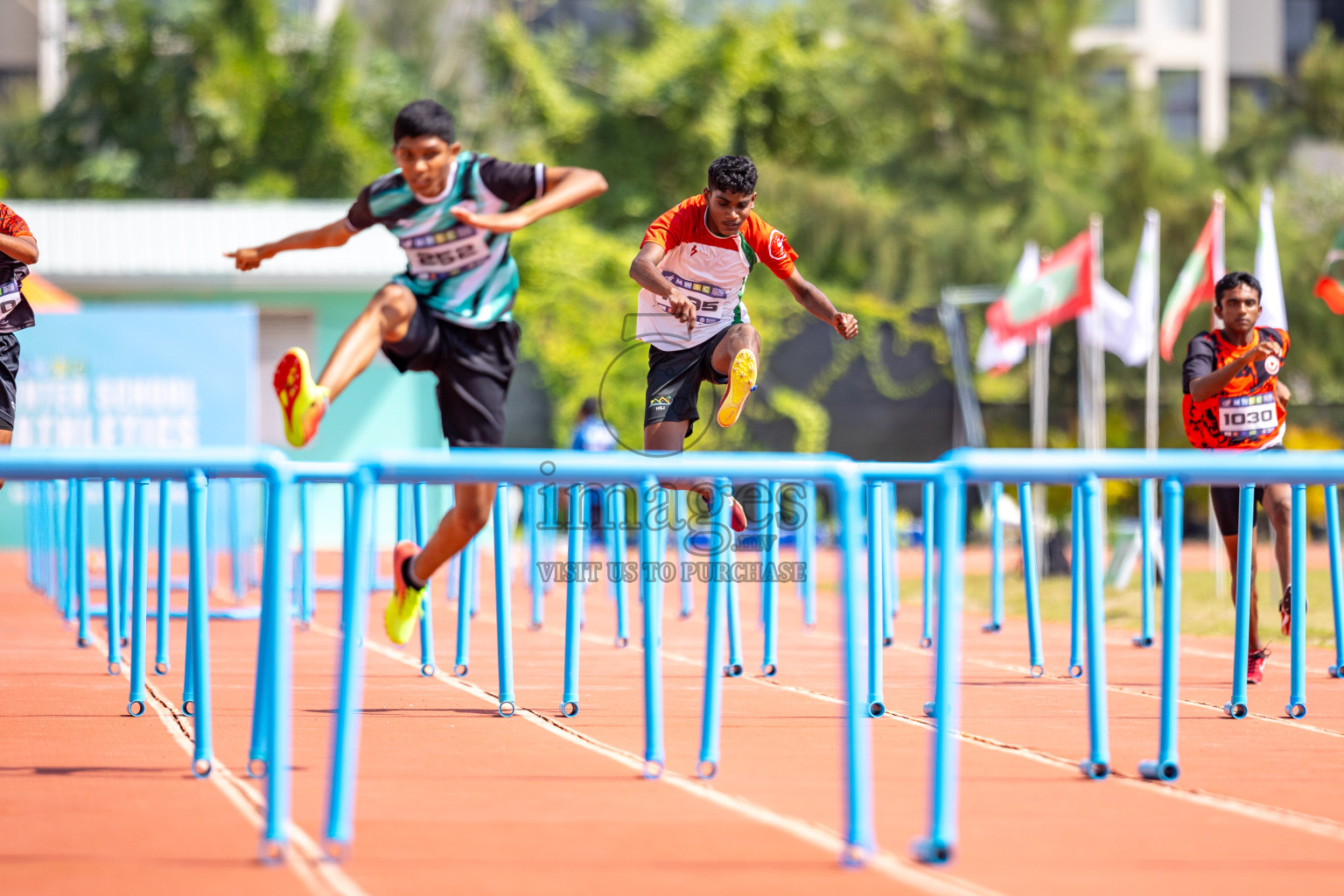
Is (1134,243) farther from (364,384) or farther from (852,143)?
(364,384)

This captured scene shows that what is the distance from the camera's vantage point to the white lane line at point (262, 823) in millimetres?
3699

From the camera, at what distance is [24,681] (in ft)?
24.6

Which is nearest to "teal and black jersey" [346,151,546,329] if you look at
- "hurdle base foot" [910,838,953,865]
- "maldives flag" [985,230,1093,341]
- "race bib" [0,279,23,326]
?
"race bib" [0,279,23,326]

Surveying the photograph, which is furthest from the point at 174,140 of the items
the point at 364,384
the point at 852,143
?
the point at 364,384

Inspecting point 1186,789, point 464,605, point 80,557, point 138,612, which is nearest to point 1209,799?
point 1186,789

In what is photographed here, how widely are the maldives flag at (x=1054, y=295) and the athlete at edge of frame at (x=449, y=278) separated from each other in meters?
10.5

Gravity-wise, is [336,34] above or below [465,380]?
above

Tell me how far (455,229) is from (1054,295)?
441 inches

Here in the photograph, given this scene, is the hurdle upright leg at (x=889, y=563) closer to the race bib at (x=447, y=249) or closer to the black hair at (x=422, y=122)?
the race bib at (x=447, y=249)

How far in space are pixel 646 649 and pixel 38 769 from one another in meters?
1.98

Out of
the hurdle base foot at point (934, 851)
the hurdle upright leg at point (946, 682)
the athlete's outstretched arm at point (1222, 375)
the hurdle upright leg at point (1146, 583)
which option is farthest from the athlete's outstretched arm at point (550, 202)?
the hurdle upright leg at point (1146, 583)

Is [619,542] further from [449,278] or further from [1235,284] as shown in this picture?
[1235,284]

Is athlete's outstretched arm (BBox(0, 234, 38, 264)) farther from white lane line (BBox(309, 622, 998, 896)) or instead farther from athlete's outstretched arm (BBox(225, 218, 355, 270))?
white lane line (BBox(309, 622, 998, 896))

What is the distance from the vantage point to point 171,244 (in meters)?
19.8
